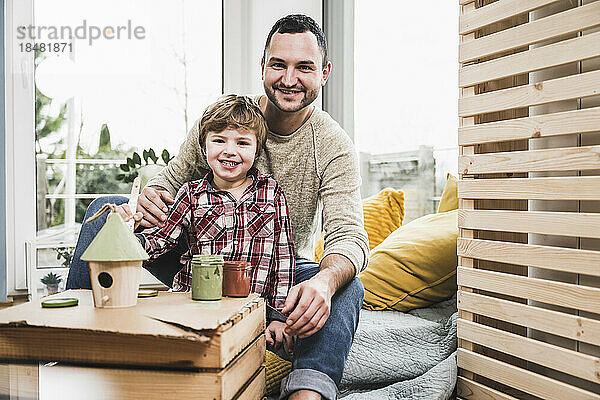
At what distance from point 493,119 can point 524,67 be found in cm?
21

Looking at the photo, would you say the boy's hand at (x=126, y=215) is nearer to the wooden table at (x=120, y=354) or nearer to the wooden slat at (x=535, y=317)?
the wooden table at (x=120, y=354)

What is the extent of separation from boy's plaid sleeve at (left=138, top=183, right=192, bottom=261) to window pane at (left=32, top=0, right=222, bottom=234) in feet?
7.23

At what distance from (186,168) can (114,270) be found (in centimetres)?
83

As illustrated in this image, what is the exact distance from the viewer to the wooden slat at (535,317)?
133cm

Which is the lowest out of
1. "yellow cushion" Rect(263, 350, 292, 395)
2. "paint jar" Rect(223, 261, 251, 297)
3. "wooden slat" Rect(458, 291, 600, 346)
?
"yellow cushion" Rect(263, 350, 292, 395)

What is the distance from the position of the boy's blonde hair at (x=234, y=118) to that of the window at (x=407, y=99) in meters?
1.29

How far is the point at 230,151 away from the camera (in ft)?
5.31

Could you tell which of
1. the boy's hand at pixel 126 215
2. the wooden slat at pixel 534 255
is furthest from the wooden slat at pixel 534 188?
the boy's hand at pixel 126 215

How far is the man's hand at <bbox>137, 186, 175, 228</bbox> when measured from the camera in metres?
1.68

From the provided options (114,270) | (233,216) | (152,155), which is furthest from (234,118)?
(152,155)

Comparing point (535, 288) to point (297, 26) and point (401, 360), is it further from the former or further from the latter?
point (297, 26)

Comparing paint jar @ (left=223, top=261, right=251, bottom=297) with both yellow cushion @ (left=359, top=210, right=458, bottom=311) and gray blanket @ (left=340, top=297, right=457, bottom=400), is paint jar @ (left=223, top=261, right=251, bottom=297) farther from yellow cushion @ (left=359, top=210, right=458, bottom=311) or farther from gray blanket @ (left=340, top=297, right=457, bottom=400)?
yellow cushion @ (left=359, top=210, right=458, bottom=311)

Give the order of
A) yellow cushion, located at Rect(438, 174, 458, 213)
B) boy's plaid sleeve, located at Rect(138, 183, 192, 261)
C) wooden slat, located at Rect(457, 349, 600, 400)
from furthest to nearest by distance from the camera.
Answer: yellow cushion, located at Rect(438, 174, 458, 213)
boy's plaid sleeve, located at Rect(138, 183, 192, 261)
wooden slat, located at Rect(457, 349, 600, 400)

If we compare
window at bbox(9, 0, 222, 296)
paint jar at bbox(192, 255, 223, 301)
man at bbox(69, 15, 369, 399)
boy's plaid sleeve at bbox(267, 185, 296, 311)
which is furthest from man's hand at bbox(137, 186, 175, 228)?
window at bbox(9, 0, 222, 296)
